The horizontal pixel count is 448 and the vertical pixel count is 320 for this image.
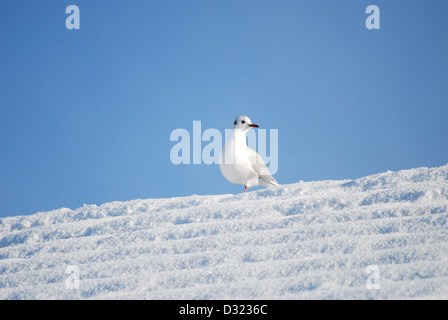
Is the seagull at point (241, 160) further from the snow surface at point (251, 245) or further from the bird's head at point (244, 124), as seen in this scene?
the snow surface at point (251, 245)

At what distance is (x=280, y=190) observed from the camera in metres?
3.88

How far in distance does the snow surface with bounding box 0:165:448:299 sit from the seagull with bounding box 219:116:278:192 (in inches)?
22.3

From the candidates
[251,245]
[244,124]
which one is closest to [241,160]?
[244,124]

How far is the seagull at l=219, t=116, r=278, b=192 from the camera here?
14.7ft

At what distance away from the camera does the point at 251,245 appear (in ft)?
9.32

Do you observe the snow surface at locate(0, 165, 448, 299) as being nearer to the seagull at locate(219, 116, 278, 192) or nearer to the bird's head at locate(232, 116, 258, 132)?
the seagull at locate(219, 116, 278, 192)

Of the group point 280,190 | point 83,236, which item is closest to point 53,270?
point 83,236

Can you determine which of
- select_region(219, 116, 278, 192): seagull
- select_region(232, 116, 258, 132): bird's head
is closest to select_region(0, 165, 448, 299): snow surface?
select_region(219, 116, 278, 192): seagull

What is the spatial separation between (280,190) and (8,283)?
2.49 m

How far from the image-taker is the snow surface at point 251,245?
89.0 inches

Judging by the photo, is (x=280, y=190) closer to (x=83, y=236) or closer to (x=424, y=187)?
(x=424, y=187)

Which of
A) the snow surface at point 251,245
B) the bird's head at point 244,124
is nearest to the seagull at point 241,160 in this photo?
the bird's head at point 244,124

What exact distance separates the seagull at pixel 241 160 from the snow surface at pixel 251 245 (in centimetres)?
57
